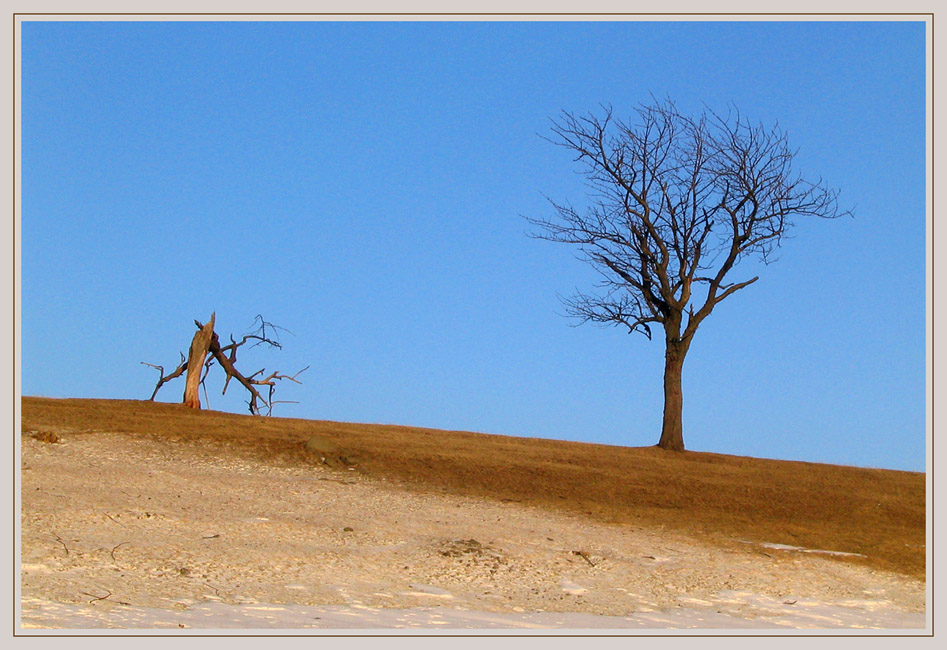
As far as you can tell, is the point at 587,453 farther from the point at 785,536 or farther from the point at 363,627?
the point at 363,627

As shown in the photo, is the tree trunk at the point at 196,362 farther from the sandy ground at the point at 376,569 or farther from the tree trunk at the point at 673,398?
the tree trunk at the point at 673,398

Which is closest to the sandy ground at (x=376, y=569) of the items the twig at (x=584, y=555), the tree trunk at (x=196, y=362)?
the twig at (x=584, y=555)

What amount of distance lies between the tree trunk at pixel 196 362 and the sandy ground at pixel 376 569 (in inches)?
351

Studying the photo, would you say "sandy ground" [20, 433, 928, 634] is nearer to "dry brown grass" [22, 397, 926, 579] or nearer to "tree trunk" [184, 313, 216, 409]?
"dry brown grass" [22, 397, 926, 579]

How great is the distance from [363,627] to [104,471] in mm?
7923

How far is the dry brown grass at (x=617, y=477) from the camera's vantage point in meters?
13.6

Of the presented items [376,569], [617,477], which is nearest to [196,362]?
[617,477]

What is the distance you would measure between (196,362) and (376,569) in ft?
47.2

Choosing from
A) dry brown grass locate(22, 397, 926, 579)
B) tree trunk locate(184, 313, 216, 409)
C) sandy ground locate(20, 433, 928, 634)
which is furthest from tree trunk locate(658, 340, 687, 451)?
tree trunk locate(184, 313, 216, 409)

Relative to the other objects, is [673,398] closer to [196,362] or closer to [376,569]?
[196,362]

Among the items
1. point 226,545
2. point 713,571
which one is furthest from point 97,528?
point 713,571
